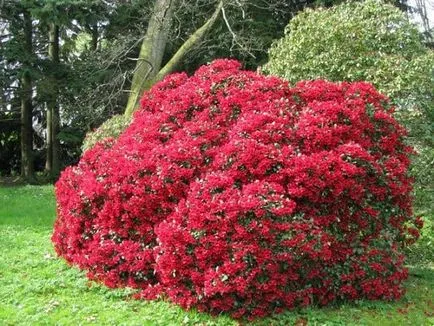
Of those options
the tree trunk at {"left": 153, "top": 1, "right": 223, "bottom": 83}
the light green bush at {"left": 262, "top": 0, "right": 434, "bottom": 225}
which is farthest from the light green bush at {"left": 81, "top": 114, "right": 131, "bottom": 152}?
the light green bush at {"left": 262, "top": 0, "right": 434, "bottom": 225}

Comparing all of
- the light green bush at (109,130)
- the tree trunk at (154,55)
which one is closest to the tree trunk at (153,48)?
the tree trunk at (154,55)

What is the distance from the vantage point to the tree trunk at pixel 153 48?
1366 centimetres

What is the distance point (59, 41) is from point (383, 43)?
14300 mm

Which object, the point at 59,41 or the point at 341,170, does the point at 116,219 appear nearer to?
the point at 341,170

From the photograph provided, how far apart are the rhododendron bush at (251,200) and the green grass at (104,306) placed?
0.13 m

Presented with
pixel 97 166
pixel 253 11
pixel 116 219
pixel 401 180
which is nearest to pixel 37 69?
pixel 253 11

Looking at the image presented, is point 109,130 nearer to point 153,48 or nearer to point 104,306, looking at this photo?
point 153,48

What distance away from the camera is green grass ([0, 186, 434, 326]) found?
16.4 feet

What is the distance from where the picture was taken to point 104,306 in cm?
532

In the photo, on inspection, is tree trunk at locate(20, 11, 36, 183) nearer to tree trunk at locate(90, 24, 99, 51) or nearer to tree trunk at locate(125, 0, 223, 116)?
tree trunk at locate(90, 24, 99, 51)

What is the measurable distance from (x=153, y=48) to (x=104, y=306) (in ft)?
31.8

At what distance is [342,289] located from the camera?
5.43 metres

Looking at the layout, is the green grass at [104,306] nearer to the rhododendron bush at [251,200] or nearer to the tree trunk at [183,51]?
the rhododendron bush at [251,200]

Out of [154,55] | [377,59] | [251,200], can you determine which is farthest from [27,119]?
[251,200]
